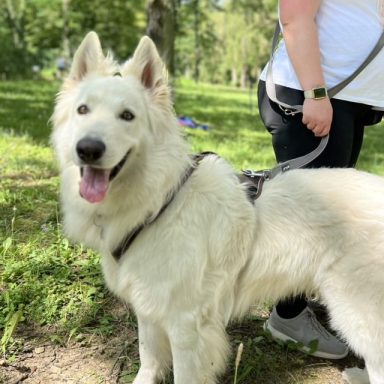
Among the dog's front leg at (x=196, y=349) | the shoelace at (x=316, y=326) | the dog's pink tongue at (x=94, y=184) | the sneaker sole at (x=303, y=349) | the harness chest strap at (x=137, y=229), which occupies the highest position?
the dog's pink tongue at (x=94, y=184)

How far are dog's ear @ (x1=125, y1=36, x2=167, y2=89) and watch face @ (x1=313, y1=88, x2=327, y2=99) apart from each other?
82 cm

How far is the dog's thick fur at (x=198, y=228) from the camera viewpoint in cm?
228

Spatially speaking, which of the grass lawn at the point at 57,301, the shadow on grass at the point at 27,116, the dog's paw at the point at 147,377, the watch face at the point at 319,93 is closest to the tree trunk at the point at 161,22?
the shadow on grass at the point at 27,116

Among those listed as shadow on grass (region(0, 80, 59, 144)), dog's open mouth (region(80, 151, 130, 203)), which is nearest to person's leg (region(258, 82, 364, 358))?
dog's open mouth (region(80, 151, 130, 203))

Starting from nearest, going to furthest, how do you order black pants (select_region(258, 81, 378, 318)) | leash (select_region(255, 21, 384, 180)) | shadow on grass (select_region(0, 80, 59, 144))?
1. leash (select_region(255, 21, 384, 180))
2. black pants (select_region(258, 81, 378, 318))
3. shadow on grass (select_region(0, 80, 59, 144))

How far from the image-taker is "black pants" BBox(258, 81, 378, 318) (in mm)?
2566

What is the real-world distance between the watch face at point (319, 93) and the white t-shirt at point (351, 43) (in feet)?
0.47

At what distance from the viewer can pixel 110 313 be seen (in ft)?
10.9

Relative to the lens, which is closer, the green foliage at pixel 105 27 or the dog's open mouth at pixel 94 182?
the dog's open mouth at pixel 94 182

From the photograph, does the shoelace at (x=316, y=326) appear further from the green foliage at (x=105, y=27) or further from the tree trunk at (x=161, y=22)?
the green foliage at (x=105, y=27)

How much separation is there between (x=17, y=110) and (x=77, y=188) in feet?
29.7

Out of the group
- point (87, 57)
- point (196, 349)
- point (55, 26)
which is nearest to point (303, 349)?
point (196, 349)

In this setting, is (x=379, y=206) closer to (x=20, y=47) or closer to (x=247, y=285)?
(x=247, y=285)

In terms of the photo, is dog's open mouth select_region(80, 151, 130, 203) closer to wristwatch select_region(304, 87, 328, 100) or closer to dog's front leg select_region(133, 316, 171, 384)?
dog's front leg select_region(133, 316, 171, 384)
